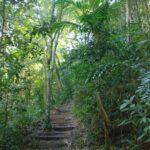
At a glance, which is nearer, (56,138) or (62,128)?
(56,138)

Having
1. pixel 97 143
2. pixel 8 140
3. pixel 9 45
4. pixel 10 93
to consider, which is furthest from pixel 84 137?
pixel 9 45

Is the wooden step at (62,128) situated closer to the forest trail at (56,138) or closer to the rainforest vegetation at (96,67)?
→ the forest trail at (56,138)

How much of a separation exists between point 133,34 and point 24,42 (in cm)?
235

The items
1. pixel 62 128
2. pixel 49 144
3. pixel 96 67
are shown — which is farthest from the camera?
pixel 62 128

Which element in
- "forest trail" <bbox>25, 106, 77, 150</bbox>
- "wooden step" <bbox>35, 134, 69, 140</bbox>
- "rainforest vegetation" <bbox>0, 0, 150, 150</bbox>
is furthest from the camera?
"wooden step" <bbox>35, 134, 69, 140</bbox>

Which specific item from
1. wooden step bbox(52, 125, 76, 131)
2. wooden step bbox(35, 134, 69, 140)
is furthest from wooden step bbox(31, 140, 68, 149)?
wooden step bbox(52, 125, 76, 131)

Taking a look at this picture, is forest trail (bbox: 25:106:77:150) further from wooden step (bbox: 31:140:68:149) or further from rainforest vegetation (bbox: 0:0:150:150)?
rainforest vegetation (bbox: 0:0:150:150)

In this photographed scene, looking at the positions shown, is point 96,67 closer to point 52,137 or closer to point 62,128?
point 52,137

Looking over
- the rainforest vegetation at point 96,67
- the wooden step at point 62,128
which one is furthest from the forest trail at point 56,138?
the rainforest vegetation at point 96,67

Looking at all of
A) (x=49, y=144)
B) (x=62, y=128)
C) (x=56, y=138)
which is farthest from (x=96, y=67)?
(x=62, y=128)

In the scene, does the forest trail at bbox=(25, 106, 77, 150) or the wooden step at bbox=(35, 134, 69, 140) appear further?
the wooden step at bbox=(35, 134, 69, 140)

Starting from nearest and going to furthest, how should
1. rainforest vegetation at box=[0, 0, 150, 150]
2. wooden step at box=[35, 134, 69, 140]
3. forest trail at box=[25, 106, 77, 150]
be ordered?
rainforest vegetation at box=[0, 0, 150, 150], forest trail at box=[25, 106, 77, 150], wooden step at box=[35, 134, 69, 140]

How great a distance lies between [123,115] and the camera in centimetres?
497

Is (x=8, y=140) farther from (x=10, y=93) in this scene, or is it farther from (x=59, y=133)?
(x=59, y=133)
